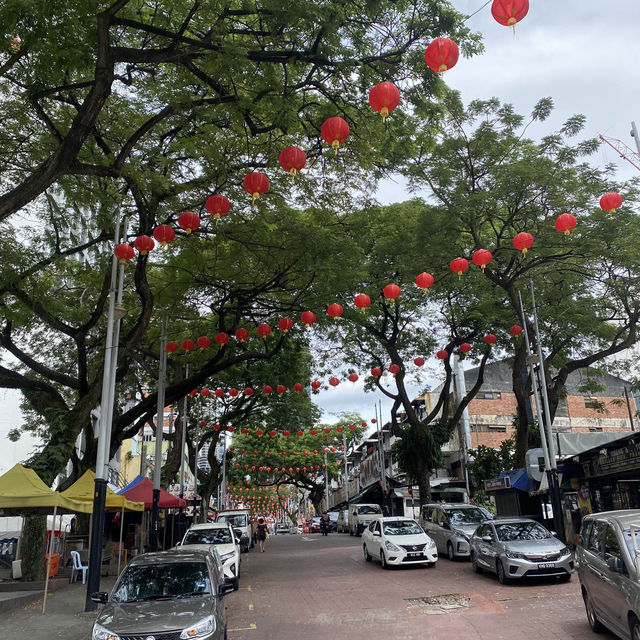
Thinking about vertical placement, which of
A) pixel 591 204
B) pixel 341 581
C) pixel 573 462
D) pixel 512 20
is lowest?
pixel 341 581

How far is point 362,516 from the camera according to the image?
36719 mm

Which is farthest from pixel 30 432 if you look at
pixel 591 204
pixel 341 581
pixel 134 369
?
pixel 591 204

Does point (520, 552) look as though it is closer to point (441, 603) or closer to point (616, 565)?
point (441, 603)

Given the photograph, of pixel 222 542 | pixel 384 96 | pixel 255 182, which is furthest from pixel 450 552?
pixel 384 96

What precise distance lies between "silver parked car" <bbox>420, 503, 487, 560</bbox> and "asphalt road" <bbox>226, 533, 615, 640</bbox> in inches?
47.4

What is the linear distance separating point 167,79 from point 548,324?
17596mm

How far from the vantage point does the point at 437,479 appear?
4016 centimetres

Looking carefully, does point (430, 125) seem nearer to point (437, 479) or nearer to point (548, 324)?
point (548, 324)

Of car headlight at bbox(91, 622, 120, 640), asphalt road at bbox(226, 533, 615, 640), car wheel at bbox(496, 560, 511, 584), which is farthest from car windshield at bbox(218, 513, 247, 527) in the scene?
car headlight at bbox(91, 622, 120, 640)

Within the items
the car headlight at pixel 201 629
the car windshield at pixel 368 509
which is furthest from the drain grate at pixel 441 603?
the car windshield at pixel 368 509

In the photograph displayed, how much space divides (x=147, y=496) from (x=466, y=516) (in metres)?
11.1

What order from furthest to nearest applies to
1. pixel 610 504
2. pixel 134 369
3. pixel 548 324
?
1. pixel 134 369
2. pixel 548 324
3. pixel 610 504

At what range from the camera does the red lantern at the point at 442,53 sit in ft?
23.5

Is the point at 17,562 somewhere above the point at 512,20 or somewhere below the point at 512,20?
below
